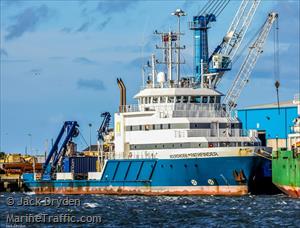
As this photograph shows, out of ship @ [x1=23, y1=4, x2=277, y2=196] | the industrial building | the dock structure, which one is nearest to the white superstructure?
ship @ [x1=23, y1=4, x2=277, y2=196]

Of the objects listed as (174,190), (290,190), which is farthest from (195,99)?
(290,190)

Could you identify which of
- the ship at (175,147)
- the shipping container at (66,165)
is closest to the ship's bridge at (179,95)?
the ship at (175,147)

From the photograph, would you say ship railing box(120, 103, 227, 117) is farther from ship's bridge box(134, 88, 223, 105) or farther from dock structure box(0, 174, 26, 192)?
dock structure box(0, 174, 26, 192)

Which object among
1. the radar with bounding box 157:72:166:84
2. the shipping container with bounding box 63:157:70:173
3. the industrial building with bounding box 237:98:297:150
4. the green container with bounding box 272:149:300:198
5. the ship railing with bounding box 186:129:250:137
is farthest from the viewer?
the industrial building with bounding box 237:98:297:150

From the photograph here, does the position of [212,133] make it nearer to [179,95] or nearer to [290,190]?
[179,95]

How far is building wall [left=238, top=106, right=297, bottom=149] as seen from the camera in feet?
378

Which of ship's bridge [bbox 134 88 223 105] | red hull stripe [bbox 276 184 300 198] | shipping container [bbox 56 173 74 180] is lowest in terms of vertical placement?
red hull stripe [bbox 276 184 300 198]

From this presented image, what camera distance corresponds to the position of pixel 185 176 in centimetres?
9500

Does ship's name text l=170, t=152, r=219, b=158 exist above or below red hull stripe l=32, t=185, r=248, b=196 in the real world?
above

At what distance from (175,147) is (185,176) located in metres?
2.51

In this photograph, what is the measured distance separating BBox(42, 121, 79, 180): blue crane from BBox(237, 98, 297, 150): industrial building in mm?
17990

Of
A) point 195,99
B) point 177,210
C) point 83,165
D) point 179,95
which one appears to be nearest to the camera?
point 177,210

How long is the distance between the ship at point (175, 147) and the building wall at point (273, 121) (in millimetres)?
12290

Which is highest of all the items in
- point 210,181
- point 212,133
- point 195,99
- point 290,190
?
point 195,99
